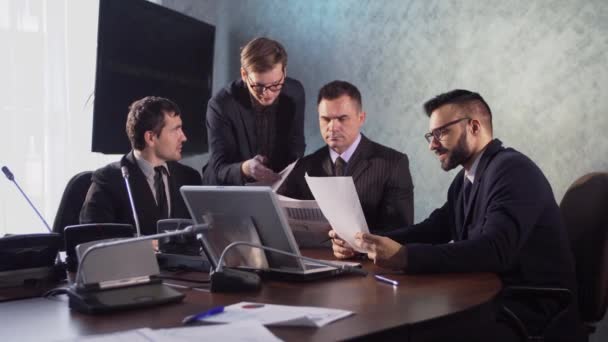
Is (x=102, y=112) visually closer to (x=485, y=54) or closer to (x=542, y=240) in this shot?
(x=485, y=54)

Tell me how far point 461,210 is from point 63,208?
64.8 inches

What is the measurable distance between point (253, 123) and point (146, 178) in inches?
22.1

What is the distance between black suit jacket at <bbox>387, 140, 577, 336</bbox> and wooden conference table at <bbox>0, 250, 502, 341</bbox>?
73mm

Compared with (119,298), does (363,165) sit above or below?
above

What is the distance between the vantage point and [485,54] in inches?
118

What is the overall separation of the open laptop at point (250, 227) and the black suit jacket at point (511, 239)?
0.31 m

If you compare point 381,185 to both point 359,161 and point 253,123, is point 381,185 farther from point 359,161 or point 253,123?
point 253,123

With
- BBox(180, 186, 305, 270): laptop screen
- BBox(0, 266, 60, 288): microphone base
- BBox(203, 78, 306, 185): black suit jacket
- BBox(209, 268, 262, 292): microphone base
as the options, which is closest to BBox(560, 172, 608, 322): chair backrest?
BBox(180, 186, 305, 270): laptop screen

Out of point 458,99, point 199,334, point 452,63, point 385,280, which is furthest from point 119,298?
point 452,63

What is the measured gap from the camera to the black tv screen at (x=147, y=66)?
11.2ft

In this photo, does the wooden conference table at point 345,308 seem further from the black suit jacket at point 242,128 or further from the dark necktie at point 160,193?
the black suit jacket at point 242,128

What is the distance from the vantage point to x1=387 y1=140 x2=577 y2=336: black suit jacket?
180 cm

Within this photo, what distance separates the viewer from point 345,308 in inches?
53.4

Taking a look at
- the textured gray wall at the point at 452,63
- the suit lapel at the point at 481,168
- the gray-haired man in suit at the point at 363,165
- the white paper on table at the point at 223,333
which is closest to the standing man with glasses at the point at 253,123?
the gray-haired man in suit at the point at 363,165
